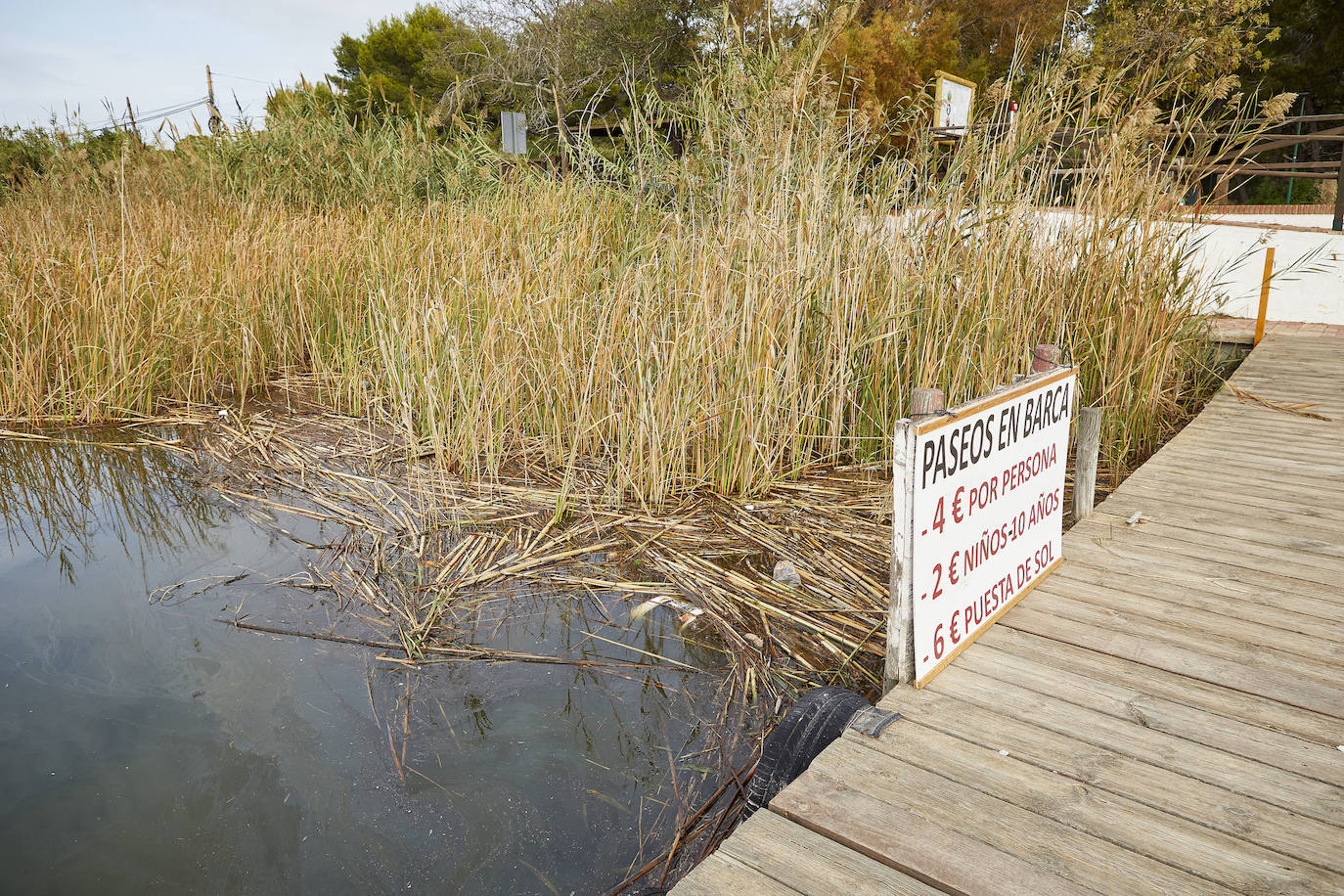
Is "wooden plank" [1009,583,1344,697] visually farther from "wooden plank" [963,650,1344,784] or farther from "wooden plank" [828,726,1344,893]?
"wooden plank" [828,726,1344,893]

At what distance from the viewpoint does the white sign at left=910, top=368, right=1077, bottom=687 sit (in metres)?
1.64

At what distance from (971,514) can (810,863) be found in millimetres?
843

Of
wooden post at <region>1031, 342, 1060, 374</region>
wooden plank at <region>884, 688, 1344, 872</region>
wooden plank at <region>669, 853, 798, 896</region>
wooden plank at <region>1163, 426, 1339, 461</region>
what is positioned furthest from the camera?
wooden plank at <region>1163, 426, 1339, 461</region>

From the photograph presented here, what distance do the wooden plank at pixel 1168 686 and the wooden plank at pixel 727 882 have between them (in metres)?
0.93

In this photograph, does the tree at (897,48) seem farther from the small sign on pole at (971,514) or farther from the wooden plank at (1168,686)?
the wooden plank at (1168,686)

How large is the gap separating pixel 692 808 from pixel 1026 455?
3.72 feet

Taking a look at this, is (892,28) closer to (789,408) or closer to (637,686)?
(789,408)

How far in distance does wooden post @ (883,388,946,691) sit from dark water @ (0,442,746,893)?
531 mm

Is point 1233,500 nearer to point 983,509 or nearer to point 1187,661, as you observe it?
point 1187,661

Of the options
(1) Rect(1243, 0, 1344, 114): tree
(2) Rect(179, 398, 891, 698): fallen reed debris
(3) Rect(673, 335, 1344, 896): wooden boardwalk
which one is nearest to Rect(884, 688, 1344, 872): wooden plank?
(3) Rect(673, 335, 1344, 896): wooden boardwalk

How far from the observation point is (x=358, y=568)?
113 inches

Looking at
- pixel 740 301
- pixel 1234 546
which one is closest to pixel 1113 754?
pixel 1234 546

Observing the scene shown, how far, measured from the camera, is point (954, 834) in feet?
4.32

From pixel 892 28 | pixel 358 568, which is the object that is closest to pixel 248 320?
pixel 358 568
